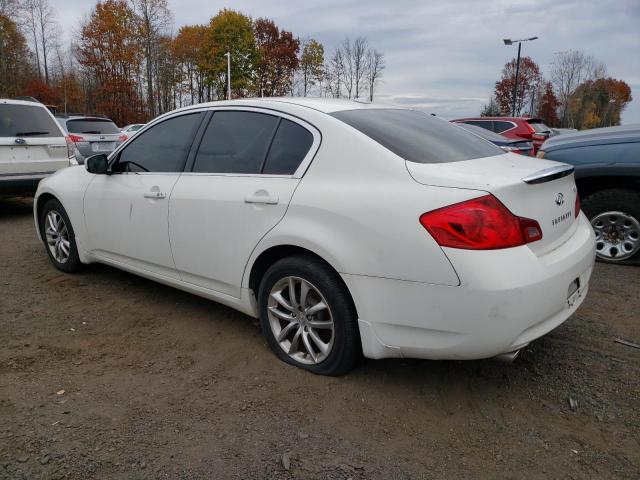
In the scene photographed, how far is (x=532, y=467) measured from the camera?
217cm

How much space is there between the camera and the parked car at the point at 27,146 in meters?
6.97

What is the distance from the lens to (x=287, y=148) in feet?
9.84

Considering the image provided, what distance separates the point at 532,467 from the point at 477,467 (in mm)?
239

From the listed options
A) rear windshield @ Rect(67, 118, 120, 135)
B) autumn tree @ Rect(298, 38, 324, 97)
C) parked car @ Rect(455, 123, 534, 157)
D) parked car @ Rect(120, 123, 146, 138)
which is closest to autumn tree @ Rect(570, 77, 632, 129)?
autumn tree @ Rect(298, 38, 324, 97)

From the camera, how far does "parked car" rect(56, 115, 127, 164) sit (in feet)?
35.8

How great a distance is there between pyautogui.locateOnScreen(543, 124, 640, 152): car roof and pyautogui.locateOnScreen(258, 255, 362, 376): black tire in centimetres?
393

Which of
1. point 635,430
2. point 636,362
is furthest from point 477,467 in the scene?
point 636,362

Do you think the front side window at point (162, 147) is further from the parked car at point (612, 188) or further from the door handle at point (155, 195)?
the parked car at point (612, 188)

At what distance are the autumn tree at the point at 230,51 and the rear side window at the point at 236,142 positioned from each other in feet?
161

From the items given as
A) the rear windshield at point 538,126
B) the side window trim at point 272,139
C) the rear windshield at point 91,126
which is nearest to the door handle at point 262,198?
the side window trim at point 272,139

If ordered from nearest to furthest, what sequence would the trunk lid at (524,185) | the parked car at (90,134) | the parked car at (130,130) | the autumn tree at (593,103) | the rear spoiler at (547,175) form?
the trunk lid at (524,185), the rear spoiler at (547,175), the parked car at (90,134), the parked car at (130,130), the autumn tree at (593,103)

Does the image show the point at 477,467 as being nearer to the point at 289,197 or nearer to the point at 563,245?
the point at 563,245

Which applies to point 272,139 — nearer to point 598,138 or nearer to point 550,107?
point 598,138

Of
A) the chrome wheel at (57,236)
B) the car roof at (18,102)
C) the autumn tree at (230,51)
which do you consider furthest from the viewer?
the autumn tree at (230,51)
